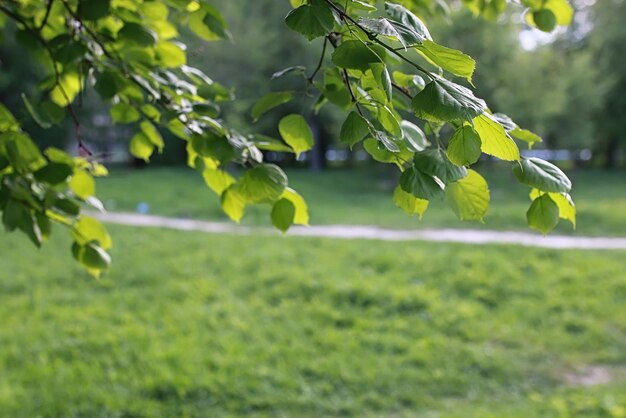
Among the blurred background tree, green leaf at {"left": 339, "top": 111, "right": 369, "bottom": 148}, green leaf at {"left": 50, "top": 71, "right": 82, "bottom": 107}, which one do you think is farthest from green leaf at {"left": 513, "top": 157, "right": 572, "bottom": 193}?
the blurred background tree

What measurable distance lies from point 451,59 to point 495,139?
143mm

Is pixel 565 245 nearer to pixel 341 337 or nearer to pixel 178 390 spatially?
pixel 341 337

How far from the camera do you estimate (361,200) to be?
655 inches

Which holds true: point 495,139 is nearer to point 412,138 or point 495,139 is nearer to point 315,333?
point 412,138

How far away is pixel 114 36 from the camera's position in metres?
1.87

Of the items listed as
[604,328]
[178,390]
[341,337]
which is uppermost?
[604,328]

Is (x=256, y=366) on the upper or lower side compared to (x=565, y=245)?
lower

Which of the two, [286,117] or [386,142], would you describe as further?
[286,117]

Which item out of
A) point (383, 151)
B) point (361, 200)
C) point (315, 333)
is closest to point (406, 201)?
point (383, 151)

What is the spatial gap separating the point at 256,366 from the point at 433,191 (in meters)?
3.95

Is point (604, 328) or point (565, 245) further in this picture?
point (565, 245)

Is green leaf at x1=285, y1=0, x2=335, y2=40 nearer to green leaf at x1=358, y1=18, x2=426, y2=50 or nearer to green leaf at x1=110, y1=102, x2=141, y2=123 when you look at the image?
green leaf at x1=358, y1=18, x2=426, y2=50

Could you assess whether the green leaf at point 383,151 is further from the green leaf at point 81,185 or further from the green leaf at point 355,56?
the green leaf at point 81,185

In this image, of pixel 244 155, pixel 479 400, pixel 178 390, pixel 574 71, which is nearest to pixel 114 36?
pixel 244 155
